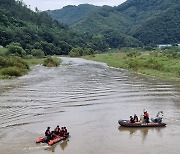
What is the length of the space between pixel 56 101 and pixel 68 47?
99406mm

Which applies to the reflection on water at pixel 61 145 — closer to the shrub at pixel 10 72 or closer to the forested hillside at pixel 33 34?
the shrub at pixel 10 72

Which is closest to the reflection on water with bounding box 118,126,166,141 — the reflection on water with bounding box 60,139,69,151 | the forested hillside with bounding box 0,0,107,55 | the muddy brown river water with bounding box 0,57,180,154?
the muddy brown river water with bounding box 0,57,180,154

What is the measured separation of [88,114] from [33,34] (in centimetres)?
10279

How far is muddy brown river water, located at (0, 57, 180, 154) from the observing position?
20562mm

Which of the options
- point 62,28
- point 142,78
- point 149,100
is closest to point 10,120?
point 149,100

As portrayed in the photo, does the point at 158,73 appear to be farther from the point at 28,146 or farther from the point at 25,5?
the point at 25,5

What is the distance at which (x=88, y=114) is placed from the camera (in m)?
28.5

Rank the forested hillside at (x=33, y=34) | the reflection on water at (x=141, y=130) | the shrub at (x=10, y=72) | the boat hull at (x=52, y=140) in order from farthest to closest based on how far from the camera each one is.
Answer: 1. the forested hillside at (x=33, y=34)
2. the shrub at (x=10, y=72)
3. the reflection on water at (x=141, y=130)
4. the boat hull at (x=52, y=140)

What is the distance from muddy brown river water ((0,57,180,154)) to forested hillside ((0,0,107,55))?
221ft

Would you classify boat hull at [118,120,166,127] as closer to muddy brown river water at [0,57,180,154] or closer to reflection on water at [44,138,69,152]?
muddy brown river water at [0,57,180,154]

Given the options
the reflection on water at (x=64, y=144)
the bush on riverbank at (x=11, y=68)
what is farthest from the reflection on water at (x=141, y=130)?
the bush on riverbank at (x=11, y=68)

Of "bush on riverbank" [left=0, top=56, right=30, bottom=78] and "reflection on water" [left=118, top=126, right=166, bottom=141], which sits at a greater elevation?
"bush on riverbank" [left=0, top=56, right=30, bottom=78]

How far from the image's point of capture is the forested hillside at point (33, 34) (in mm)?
114125

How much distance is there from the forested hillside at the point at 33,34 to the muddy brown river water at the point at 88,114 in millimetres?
67460
